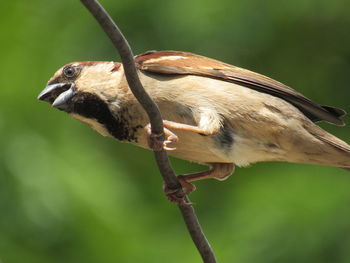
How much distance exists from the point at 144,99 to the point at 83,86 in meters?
1.26

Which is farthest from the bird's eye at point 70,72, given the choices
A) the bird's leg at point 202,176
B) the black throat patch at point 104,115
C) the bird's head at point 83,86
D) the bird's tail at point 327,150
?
the bird's tail at point 327,150

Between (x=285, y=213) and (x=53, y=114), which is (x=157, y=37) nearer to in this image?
(x=53, y=114)

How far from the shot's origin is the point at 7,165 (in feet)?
20.8

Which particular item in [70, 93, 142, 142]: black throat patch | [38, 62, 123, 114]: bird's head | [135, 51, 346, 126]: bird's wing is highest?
[135, 51, 346, 126]: bird's wing

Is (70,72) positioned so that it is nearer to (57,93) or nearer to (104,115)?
(57,93)

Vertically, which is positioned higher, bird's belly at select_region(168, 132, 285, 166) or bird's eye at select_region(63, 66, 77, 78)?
bird's eye at select_region(63, 66, 77, 78)

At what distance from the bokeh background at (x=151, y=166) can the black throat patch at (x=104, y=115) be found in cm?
99

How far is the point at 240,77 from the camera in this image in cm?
559

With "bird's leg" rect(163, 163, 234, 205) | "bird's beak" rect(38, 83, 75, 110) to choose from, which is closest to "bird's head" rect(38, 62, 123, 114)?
"bird's beak" rect(38, 83, 75, 110)

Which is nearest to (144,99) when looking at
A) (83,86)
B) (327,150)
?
(83,86)

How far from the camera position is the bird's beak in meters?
5.52

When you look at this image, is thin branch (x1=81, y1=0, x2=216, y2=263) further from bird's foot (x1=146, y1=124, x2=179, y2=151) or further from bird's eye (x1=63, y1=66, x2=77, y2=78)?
bird's eye (x1=63, y1=66, x2=77, y2=78)

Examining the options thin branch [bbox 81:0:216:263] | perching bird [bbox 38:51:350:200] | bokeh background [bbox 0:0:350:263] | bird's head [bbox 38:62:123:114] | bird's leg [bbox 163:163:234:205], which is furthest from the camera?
bokeh background [bbox 0:0:350:263]

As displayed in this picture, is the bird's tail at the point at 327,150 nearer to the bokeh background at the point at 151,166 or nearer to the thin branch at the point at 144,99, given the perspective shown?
the bokeh background at the point at 151,166
